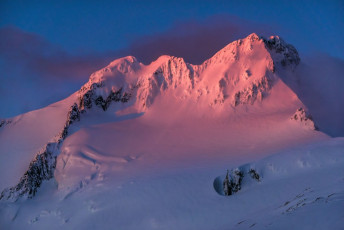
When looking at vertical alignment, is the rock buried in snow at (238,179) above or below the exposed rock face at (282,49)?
below

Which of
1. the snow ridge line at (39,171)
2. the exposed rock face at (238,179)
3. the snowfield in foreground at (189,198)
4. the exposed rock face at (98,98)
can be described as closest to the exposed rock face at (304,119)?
the snowfield in foreground at (189,198)

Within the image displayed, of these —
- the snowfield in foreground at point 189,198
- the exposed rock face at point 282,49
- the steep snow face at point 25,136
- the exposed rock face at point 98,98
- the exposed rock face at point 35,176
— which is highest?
the exposed rock face at point 282,49

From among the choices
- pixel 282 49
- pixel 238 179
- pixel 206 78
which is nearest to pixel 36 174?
pixel 238 179

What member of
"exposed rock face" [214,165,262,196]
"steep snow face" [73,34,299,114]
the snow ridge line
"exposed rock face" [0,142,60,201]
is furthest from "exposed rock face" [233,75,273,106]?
"exposed rock face" [0,142,60,201]

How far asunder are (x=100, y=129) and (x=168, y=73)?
84.3ft

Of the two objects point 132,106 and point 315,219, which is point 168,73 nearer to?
point 132,106

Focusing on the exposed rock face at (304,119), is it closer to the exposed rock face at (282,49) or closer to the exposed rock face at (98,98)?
the exposed rock face at (282,49)

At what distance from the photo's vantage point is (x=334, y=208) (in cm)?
1242

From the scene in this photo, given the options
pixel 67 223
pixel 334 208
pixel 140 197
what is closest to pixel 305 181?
pixel 334 208

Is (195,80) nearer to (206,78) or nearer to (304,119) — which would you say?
(206,78)

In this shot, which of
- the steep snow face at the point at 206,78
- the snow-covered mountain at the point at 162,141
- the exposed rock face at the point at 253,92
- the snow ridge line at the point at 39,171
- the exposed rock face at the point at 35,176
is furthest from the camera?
the steep snow face at the point at 206,78

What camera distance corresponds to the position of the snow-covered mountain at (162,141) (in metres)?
36.0

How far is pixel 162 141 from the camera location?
59.4m

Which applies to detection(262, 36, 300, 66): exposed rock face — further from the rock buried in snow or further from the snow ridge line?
the rock buried in snow
